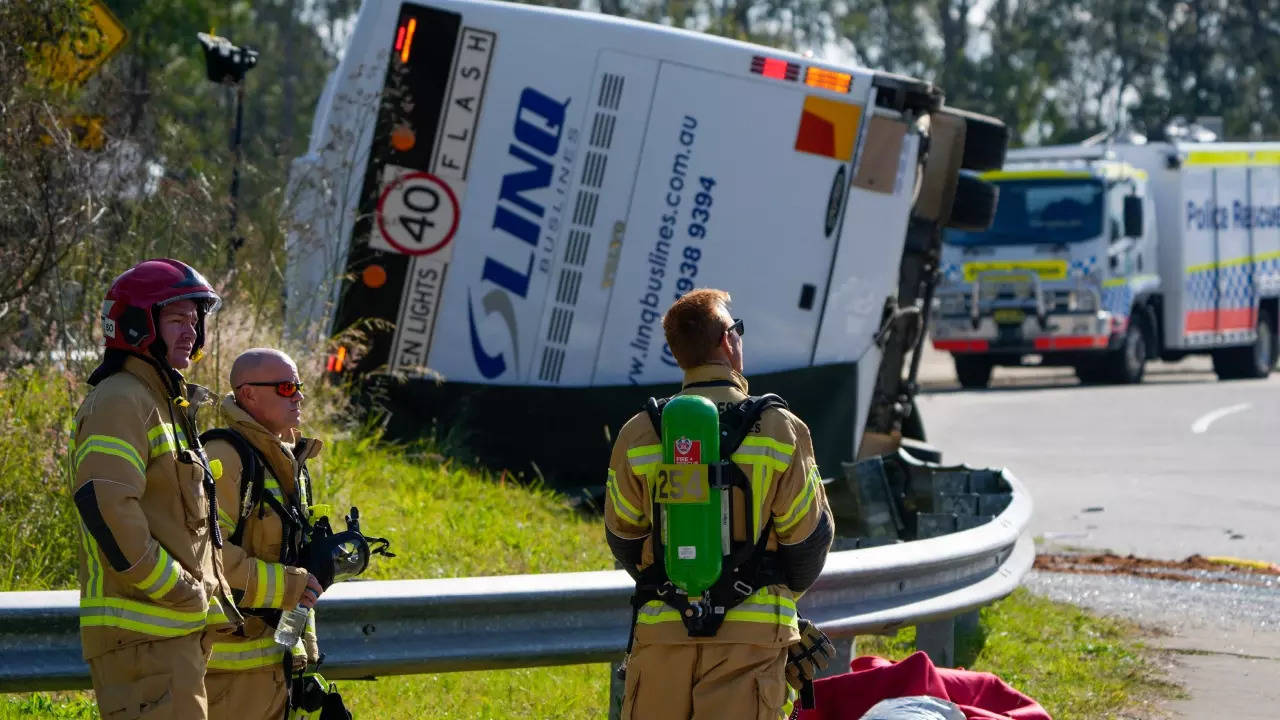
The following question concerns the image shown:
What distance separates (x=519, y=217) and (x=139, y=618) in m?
6.50

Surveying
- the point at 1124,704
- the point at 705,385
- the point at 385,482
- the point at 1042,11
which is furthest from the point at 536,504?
the point at 1042,11

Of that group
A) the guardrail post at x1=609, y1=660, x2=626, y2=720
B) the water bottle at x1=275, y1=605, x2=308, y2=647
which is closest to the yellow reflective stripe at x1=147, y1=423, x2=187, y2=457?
the water bottle at x1=275, y1=605, x2=308, y2=647

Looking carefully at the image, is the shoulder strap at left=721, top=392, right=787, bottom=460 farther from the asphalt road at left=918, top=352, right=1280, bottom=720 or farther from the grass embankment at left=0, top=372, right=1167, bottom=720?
the asphalt road at left=918, top=352, right=1280, bottom=720

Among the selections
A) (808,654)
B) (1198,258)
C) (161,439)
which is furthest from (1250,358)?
(161,439)

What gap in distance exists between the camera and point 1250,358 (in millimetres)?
27219

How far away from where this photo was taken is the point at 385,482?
29.2ft

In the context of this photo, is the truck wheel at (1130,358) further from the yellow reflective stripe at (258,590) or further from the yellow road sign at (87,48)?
the yellow reflective stripe at (258,590)

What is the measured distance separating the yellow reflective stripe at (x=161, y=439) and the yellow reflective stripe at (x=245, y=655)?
21.2 inches

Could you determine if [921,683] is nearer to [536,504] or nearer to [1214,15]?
[536,504]

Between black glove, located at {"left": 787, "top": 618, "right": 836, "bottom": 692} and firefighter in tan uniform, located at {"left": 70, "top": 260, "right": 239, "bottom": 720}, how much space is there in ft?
4.35

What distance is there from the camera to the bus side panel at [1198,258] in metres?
24.9

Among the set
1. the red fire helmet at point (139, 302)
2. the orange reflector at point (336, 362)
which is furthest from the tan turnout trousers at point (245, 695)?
the orange reflector at point (336, 362)

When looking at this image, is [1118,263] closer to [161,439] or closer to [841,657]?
[841,657]

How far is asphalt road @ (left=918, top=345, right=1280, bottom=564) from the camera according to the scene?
11391 mm
